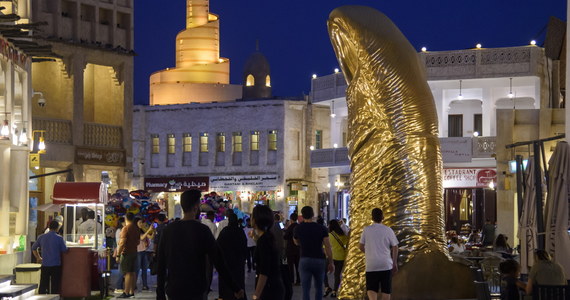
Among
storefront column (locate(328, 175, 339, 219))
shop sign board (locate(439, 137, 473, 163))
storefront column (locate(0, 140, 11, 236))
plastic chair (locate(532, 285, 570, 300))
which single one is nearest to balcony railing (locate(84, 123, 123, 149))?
shop sign board (locate(439, 137, 473, 163))

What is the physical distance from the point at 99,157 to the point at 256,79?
118ft

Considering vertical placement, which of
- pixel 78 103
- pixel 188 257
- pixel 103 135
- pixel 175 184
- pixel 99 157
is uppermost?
pixel 78 103

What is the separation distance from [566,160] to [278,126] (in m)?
37.1

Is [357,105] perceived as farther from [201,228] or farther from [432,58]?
[432,58]

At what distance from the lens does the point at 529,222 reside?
619 inches

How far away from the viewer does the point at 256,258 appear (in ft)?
35.6

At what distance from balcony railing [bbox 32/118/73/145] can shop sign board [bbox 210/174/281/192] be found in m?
18.5

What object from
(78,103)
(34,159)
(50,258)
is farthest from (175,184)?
(50,258)

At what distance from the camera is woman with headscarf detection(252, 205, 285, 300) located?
34.8 ft

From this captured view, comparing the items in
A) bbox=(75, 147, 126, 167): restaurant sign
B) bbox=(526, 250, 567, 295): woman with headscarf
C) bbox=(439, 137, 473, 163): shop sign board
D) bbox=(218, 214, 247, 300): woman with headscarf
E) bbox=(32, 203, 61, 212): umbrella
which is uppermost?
bbox=(439, 137, 473, 163): shop sign board

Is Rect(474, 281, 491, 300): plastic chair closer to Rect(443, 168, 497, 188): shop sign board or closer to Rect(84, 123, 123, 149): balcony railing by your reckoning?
Rect(84, 123, 123, 149): balcony railing

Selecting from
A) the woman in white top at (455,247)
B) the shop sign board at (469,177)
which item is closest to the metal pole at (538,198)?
the woman in white top at (455,247)

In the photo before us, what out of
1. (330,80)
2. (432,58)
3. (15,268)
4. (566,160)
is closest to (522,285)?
(566,160)

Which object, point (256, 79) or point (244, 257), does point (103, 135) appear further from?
point (256, 79)
